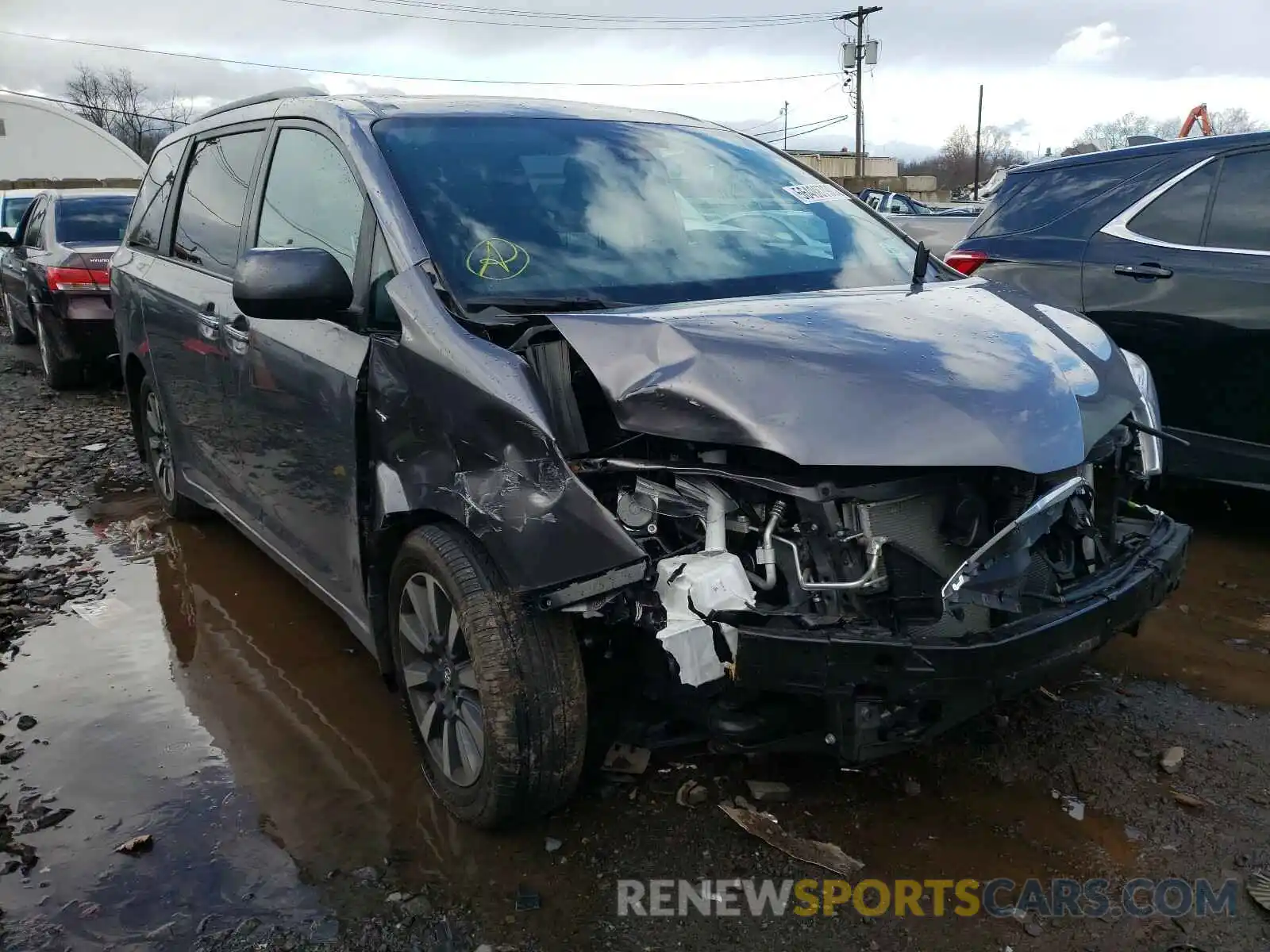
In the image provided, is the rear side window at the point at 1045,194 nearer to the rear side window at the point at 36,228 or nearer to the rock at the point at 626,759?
the rock at the point at 626,759

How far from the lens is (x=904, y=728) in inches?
89.6

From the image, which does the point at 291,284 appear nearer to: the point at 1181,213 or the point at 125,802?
the point at 125,802

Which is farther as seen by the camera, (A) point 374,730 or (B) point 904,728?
(A) point 374,730

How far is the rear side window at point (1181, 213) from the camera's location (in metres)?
4.59

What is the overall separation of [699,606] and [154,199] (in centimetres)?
402

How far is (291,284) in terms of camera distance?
2.79 meters

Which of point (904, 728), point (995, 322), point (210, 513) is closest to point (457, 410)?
point (904, 728)

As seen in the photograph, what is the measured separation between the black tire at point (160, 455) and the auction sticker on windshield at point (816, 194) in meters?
3.22

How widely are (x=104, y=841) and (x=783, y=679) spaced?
1.91 m

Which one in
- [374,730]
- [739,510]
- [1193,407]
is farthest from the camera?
[1193,407]

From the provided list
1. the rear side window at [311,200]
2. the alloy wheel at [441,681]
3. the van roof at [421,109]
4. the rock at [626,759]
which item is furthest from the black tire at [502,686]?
the van roof at [421,109]

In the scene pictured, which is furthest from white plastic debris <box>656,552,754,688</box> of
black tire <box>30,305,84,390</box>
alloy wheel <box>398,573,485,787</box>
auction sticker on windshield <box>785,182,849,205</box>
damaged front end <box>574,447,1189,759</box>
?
black tire <box>30,305,84,390</box>

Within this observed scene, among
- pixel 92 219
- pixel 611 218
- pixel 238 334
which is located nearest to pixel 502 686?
pixel 611 218

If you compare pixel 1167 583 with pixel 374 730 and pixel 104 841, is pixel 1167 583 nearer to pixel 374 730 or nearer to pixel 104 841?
pixel 374 730
